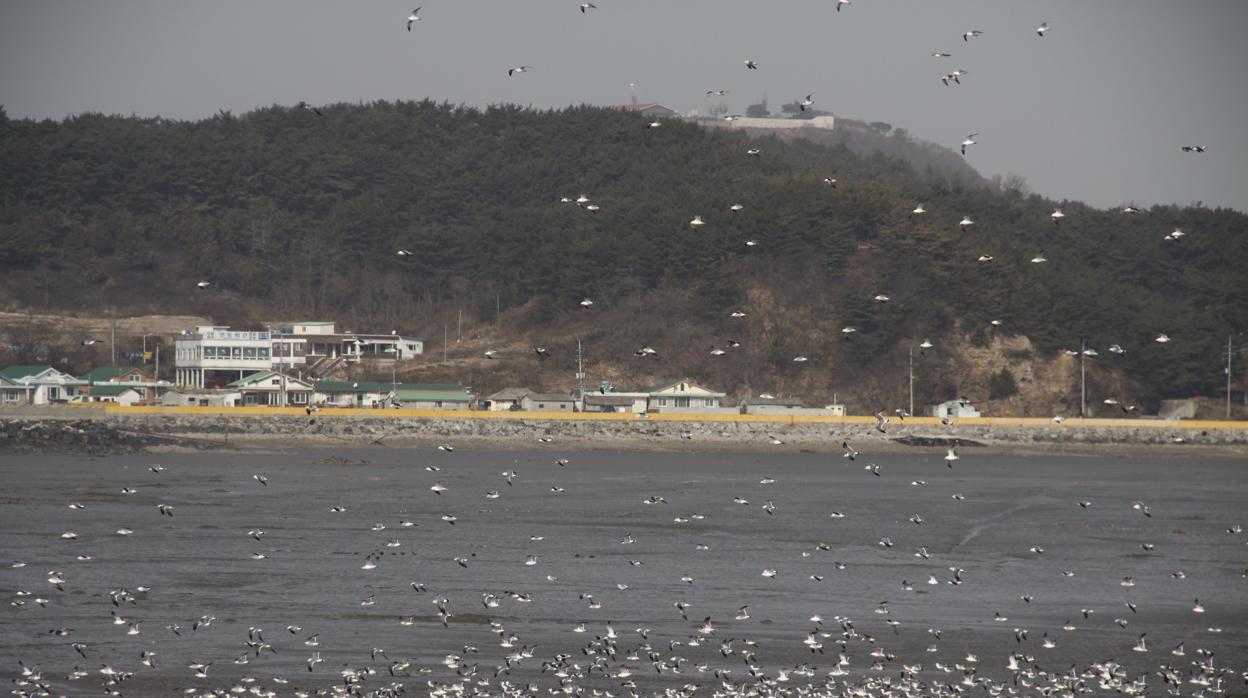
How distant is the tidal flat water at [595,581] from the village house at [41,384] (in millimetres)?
44912

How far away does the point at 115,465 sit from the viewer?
7131cm

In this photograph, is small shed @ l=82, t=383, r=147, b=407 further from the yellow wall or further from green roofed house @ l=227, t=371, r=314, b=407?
the yellow wall

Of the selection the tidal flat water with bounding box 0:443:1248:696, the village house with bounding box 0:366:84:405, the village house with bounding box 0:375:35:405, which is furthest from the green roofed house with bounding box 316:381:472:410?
the tidal flat water with bounding box 0:443:1248:696

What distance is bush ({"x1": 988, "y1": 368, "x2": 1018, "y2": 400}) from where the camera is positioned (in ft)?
370

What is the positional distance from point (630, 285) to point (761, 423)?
30.1 metres

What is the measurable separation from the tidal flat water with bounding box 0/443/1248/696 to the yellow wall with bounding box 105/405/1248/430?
3048cm

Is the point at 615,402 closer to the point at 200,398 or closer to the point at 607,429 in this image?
the point at 607,429

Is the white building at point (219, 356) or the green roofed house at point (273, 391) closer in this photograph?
the green roofed house at point (273, 391)

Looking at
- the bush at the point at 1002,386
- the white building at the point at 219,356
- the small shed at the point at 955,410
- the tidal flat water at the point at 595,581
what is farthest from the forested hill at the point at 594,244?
the tidal flat water at the point at 595,581

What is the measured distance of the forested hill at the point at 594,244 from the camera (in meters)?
118

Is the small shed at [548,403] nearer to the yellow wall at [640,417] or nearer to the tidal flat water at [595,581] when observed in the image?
the yellow wall at [640,417]

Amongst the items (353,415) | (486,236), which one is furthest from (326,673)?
(486,236)

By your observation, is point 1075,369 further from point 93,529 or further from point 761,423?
point 93,529

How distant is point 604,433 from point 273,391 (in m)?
27.0
